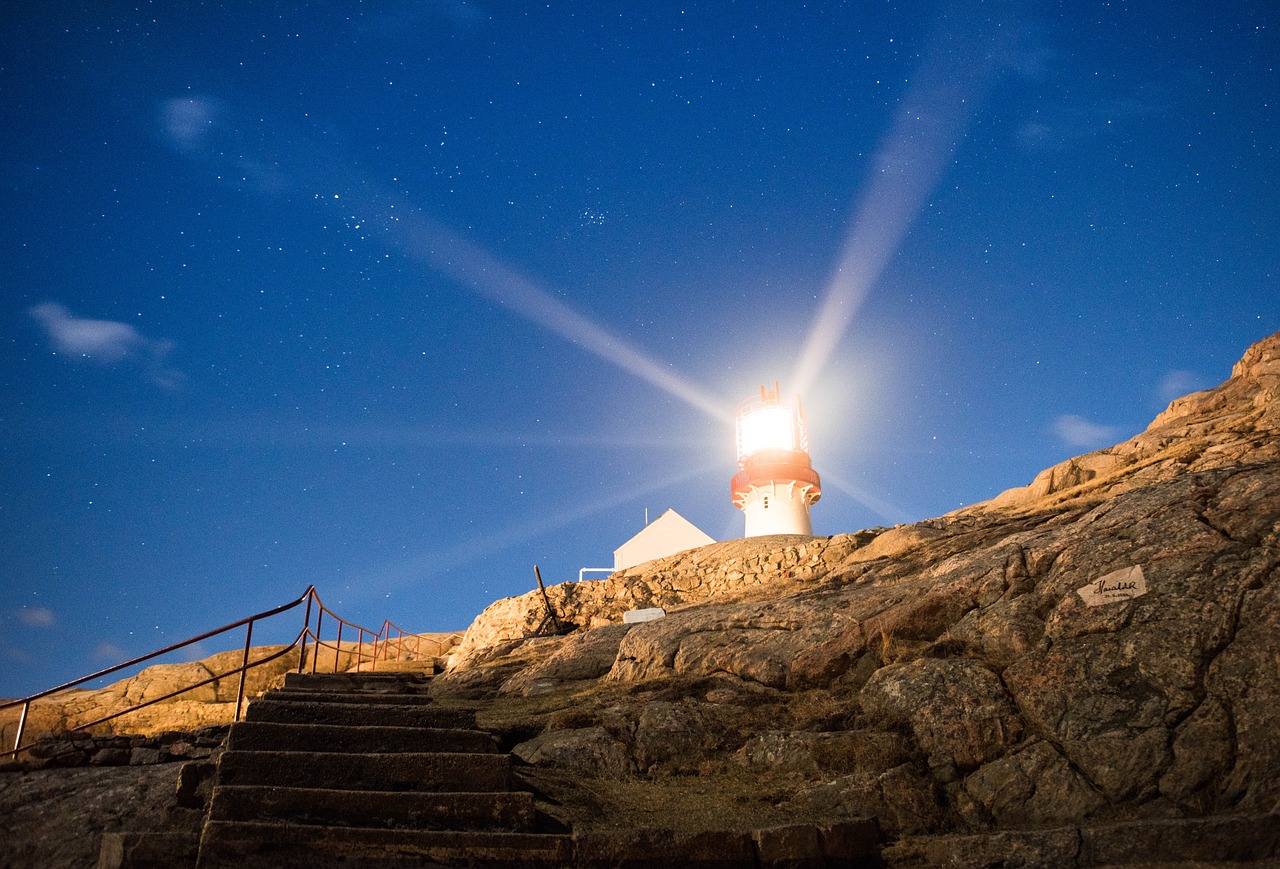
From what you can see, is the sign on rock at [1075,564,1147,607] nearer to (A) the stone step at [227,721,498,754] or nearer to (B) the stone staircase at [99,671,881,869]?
(B) the stone staircase at [99,671,881,869]

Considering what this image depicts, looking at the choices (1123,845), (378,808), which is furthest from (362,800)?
(1123,845)

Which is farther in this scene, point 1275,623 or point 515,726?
point 515,726

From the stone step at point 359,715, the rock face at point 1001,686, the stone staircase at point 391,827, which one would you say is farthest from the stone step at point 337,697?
the stone staircase at point 391,827

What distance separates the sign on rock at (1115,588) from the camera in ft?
23.8

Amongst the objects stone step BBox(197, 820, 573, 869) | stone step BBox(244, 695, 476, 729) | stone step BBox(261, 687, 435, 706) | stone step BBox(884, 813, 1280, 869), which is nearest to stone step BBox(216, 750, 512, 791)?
stone step BBox(197, 820, 573, 869)

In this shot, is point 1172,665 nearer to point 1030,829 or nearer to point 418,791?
point 1030,829

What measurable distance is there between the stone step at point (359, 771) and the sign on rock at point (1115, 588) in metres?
5.73

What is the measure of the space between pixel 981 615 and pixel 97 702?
27766 millimetres

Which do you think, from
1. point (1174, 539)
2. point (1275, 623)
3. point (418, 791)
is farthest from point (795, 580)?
point (418, 791)

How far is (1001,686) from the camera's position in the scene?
723 centimetres

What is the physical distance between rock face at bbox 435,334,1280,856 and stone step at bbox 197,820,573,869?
2.30 metres

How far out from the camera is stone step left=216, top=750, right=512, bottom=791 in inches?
243

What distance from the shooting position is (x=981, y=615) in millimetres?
8352

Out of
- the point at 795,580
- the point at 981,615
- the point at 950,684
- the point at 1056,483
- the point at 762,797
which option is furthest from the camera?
the point at 1056,483
